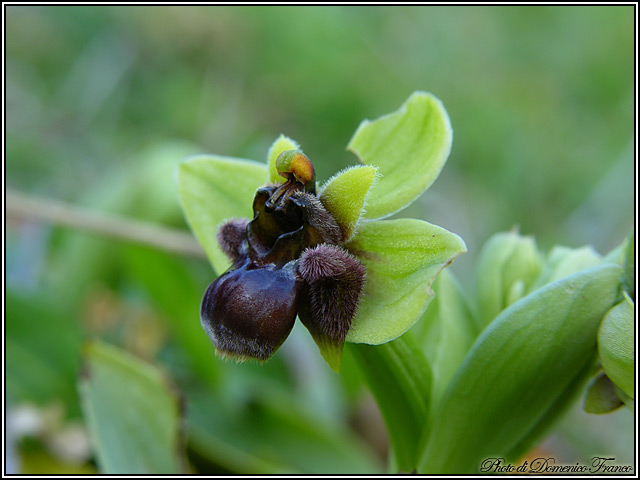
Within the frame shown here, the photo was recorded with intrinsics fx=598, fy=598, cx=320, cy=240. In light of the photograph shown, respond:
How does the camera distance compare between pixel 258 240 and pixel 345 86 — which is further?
pixel 345 86

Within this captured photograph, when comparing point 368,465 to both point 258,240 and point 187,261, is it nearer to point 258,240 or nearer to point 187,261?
point 187,261

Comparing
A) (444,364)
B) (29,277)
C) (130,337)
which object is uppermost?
(444,364)

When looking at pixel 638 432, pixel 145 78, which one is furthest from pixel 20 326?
pixel 145 78

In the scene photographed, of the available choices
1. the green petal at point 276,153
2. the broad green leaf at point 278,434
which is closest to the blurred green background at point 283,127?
the broad green leaf at point 278,434

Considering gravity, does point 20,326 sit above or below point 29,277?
above

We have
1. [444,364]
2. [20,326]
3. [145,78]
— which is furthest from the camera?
[145,78]

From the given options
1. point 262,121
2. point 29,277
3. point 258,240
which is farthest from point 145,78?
point 258,240

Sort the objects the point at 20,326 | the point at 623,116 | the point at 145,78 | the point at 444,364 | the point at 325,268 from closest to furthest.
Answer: the point at 325,268
the point at 444,364
the point at 20,326
the point at 623,116
the point at 145,78
